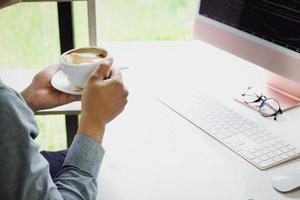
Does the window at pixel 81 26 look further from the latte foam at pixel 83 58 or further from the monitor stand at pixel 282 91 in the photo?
the latte foam at pixel 83 58

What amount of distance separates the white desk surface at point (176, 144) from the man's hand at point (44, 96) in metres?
0.13

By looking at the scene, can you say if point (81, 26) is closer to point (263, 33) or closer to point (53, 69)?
point (53, 69)

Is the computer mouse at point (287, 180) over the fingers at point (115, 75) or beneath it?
beneath

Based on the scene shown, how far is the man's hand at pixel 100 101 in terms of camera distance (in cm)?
84

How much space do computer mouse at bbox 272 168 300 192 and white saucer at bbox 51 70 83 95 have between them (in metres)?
0.46

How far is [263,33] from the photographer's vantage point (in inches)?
42.6

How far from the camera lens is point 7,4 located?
2.64ft

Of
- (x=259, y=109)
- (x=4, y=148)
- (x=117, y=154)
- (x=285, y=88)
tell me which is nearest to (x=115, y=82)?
(x=117, y=154)

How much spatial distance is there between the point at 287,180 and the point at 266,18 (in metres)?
0.42

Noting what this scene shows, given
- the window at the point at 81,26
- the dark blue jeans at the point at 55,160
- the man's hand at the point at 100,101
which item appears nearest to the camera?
the man's hand at the point at 100,101

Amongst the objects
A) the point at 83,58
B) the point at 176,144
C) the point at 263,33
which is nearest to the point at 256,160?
the point at 176,144

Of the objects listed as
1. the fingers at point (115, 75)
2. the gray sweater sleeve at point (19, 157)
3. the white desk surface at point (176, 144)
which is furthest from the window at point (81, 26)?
the gray sweater sleeve at point (19, 157)

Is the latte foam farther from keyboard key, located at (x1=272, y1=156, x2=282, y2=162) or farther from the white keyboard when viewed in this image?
keyboard key, located at (x1=272, y1=156, x2=282, y2=162)

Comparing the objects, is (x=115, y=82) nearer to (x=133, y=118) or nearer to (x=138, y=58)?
(x=133, y=118)
